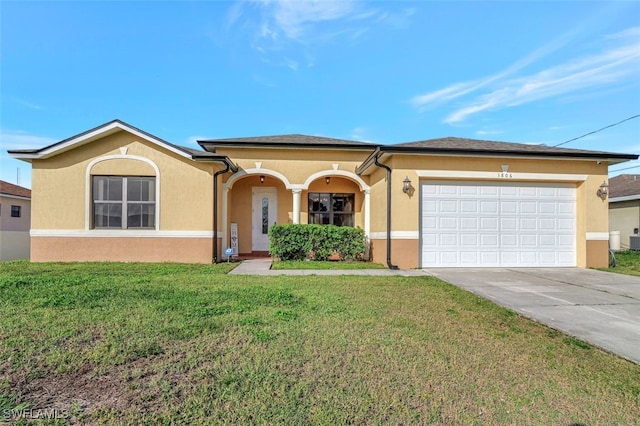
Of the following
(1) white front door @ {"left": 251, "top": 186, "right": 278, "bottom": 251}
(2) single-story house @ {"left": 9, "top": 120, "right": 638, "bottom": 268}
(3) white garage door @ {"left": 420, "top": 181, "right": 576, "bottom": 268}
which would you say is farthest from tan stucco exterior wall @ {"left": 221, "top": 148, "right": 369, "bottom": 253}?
(3) white garage door @ {"left": 420, "top": 181, "right": 576, "bottom": 268}

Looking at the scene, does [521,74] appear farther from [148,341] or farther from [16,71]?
[16,71]

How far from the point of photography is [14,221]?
63.6 ft

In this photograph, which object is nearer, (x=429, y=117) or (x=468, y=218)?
(x=468, y=218)

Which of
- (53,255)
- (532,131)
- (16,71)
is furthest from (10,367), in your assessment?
(532,131)

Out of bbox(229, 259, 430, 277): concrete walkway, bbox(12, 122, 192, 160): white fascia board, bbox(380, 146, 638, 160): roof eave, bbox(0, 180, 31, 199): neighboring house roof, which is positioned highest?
bbox(12, 122, 192, 160): white fascia board

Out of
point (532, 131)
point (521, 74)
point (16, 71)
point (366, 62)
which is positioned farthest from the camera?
point (532, 131)

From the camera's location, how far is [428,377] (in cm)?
283

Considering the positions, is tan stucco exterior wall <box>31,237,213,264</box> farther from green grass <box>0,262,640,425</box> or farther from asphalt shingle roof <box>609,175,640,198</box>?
asphalt shingle roof <box>609,175,640,198</box>

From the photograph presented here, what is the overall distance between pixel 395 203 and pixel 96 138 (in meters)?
9.50

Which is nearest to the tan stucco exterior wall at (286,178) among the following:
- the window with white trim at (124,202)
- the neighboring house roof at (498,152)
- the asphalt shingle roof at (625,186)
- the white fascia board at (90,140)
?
the white fascia board at (90,140)

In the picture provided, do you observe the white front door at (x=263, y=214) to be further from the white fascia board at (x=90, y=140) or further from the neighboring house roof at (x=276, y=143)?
the white fascia board at (x=90, y=140)

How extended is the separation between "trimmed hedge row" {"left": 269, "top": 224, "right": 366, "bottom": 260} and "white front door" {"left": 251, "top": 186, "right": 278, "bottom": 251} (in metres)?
2.50

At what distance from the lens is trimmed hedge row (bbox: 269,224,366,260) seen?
10.7 metres

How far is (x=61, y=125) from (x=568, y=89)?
2354 centimetres
